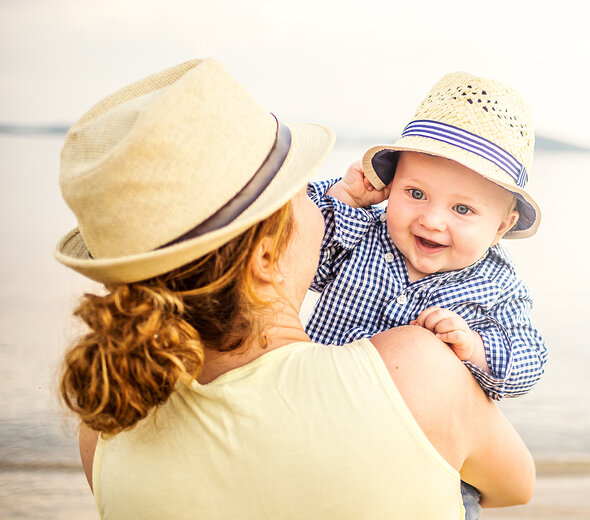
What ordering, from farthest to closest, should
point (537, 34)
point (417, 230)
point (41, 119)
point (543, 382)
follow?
point (537, 34)
point (41, 119)
point (543, 382)
point (417, 230)

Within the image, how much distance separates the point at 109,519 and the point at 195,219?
0.59 m

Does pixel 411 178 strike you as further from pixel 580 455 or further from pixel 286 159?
pixel 580 455

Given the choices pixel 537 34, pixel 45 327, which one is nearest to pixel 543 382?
pixel 45 327

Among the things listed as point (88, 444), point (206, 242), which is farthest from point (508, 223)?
point (88, 444)

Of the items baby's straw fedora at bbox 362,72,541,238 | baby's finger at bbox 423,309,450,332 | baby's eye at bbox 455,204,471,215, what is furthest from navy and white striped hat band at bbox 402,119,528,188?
baby's finger at bbox 423,309,450,332

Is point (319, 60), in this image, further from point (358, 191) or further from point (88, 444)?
point (88, 444)

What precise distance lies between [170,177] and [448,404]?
1.98 ft

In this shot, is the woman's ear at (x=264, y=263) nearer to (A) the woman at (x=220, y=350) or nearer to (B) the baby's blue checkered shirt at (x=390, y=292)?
(A) the woman at (x=220, y=350)

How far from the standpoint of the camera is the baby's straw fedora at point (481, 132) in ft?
5.12

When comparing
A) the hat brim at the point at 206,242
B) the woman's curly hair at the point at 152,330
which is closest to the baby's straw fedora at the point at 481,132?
the hat brim at the point at 206,242

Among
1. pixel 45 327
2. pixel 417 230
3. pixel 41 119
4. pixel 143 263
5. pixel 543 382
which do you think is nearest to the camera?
pixel 143 263

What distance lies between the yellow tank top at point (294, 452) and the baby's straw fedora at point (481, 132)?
0.65 meters

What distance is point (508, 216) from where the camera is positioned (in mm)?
1718

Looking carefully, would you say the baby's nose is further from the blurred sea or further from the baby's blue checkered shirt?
the blurred sea
